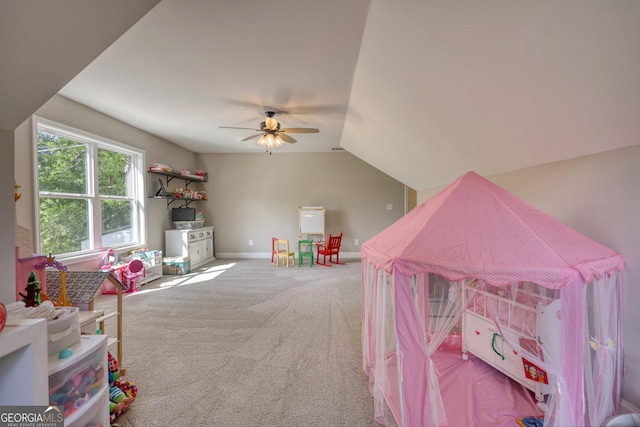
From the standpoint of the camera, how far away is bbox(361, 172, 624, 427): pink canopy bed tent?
1300 millimetres

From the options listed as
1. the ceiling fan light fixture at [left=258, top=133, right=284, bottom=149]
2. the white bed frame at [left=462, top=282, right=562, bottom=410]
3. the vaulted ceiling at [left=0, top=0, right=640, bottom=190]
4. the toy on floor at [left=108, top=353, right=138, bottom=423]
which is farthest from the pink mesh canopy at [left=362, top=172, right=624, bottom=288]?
the ceiling fan light fixture at [left=258, top=133, right=284, bottom=149]

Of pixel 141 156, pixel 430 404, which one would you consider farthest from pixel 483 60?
pixel 141 156

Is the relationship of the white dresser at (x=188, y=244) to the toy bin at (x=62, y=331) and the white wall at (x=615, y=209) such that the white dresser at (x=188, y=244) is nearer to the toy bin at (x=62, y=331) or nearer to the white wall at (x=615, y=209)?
the toy bin at (x=62, y=331)

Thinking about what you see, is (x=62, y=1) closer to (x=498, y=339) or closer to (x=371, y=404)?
(x=371, y=404)

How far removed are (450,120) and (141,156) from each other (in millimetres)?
5114

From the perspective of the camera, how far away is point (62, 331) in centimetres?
135

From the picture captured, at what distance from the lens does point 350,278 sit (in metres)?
4.89

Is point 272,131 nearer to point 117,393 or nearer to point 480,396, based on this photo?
point 117,393

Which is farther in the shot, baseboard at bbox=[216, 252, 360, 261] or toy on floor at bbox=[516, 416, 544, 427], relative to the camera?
baseboard at bbox=[216, 252, 360, 261]

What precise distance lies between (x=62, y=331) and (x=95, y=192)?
11.1ft

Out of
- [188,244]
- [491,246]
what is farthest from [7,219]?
[188,244]

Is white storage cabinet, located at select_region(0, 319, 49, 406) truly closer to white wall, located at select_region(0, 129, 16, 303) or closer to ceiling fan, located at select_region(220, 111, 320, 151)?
white wall, located at select_region(0, 129, 16, 303)

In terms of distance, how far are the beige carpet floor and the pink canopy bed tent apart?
529mm

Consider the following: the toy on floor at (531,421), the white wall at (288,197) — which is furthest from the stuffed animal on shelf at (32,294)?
the white wall at (288,197)
